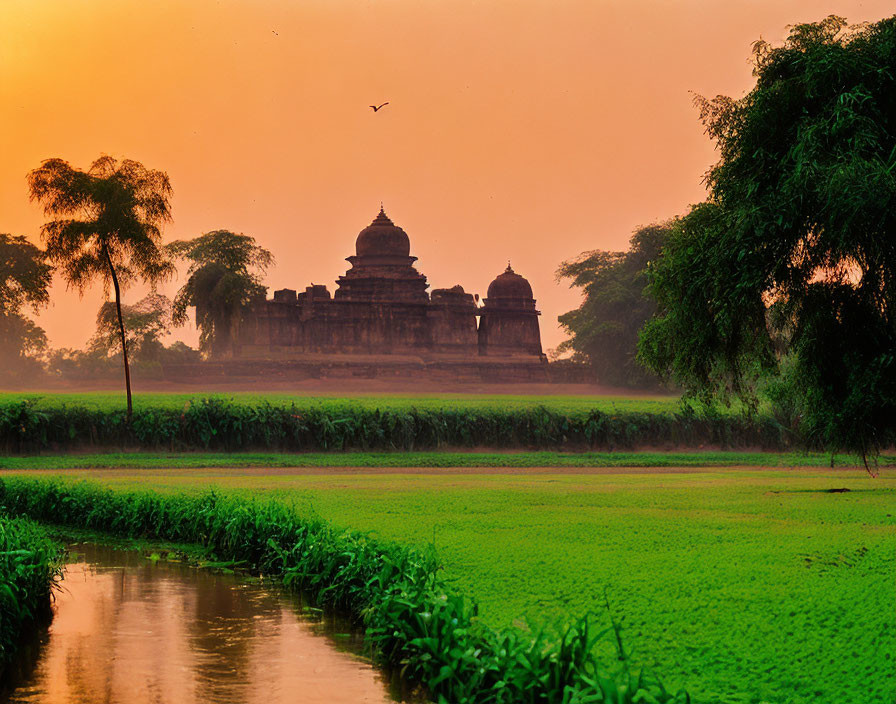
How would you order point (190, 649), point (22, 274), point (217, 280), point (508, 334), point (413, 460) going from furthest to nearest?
point (508, 334)
point (217, 280)
point (22, 274)
point (413, 460)
point (190, 649)

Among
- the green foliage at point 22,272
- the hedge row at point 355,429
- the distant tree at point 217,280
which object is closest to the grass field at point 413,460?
the hedge row at point 355,429

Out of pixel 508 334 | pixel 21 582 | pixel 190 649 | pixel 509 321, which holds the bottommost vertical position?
pixel 190 649

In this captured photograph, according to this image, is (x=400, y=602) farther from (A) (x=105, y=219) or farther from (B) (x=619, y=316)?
(B) (x=619, y=316)

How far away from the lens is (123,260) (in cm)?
2672

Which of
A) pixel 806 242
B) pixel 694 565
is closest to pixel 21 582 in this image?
pixel 694 565

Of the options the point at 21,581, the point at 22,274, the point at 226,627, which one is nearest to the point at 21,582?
the point at 21,581

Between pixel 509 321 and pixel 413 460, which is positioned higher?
pixel 509 321

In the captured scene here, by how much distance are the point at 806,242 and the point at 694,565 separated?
5.92 m

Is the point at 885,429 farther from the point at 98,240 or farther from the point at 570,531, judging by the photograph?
the point at 98,240

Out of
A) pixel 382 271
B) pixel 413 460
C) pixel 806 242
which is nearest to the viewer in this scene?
pixel 806 242

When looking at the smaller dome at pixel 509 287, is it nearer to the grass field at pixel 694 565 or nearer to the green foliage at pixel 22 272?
the green foliage at pixel 22 272

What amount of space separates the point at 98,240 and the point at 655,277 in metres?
17.1

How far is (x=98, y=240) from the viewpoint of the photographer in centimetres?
2625

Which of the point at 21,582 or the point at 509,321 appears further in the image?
the point at 509,321
